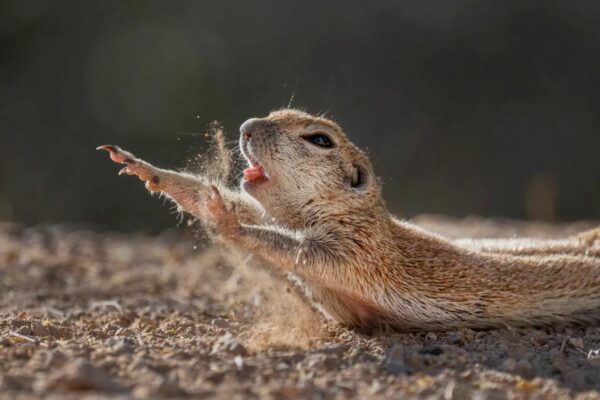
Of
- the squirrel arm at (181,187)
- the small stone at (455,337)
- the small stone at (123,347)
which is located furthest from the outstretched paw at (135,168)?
the small stone at (455,337)

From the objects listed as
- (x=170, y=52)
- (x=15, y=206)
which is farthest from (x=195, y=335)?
(x=170, y=52)

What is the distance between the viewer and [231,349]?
4.84 metres

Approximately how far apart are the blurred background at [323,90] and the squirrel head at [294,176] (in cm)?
897

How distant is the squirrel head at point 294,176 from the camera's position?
635 centimetres

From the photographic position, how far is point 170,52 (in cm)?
1884

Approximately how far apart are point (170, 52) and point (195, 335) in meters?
13.7

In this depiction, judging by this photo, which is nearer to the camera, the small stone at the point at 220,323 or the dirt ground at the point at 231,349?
the dirt ground at the point at 231,349

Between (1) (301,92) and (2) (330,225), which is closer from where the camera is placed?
(2) (330,225)

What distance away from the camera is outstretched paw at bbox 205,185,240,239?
561cm

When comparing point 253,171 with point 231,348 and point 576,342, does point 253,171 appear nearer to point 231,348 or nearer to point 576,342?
point 231,348

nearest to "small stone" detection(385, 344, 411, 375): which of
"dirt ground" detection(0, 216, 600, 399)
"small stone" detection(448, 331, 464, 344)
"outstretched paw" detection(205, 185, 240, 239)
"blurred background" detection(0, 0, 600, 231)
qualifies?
"dirt ground" detection(0, 216, 600, 399)

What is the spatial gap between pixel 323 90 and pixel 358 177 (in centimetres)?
1185

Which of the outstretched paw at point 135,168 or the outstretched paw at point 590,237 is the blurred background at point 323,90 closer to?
the outstretched paw at point 590,237

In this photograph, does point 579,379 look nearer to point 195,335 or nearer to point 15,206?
point 195,335
